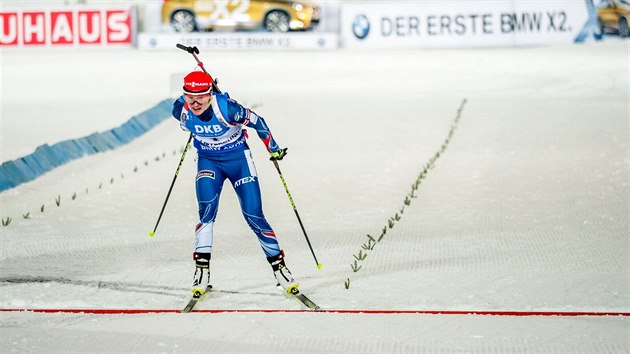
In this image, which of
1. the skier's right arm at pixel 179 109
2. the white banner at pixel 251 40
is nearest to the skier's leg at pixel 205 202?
the skier's right arm at pixel 179 109

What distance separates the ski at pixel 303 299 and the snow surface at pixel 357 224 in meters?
0.07

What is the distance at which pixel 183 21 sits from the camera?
2953 cm

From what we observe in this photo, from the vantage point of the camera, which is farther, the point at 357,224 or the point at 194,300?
the point at 357,224

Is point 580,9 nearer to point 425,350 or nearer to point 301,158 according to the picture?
point 301,158

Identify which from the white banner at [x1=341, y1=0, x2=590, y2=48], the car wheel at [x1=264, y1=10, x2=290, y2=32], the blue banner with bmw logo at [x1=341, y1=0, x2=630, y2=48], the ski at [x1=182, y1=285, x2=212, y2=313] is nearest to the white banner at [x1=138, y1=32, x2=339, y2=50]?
the car wheel at [x1=264, y1=10, x2=290, y2=32]

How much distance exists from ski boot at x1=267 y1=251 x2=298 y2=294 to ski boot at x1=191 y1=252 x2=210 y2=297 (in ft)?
1.37

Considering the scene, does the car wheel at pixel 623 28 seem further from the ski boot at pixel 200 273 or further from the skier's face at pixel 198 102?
the skier's face at pixel 198 102

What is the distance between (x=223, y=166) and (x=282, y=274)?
32.8 inches

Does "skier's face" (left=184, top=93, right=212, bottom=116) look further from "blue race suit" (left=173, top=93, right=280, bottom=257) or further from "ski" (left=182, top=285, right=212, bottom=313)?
"ski" (left=182, top=285, right=212, bottom=313)

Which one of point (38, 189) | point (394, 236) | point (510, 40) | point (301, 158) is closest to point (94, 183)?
point (38, 189)

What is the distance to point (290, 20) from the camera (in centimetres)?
2905

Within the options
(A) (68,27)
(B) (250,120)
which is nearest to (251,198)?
(B) (250,120)

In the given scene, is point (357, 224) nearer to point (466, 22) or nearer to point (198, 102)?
point (198, 102)

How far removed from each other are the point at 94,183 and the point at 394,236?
14.4 feet
